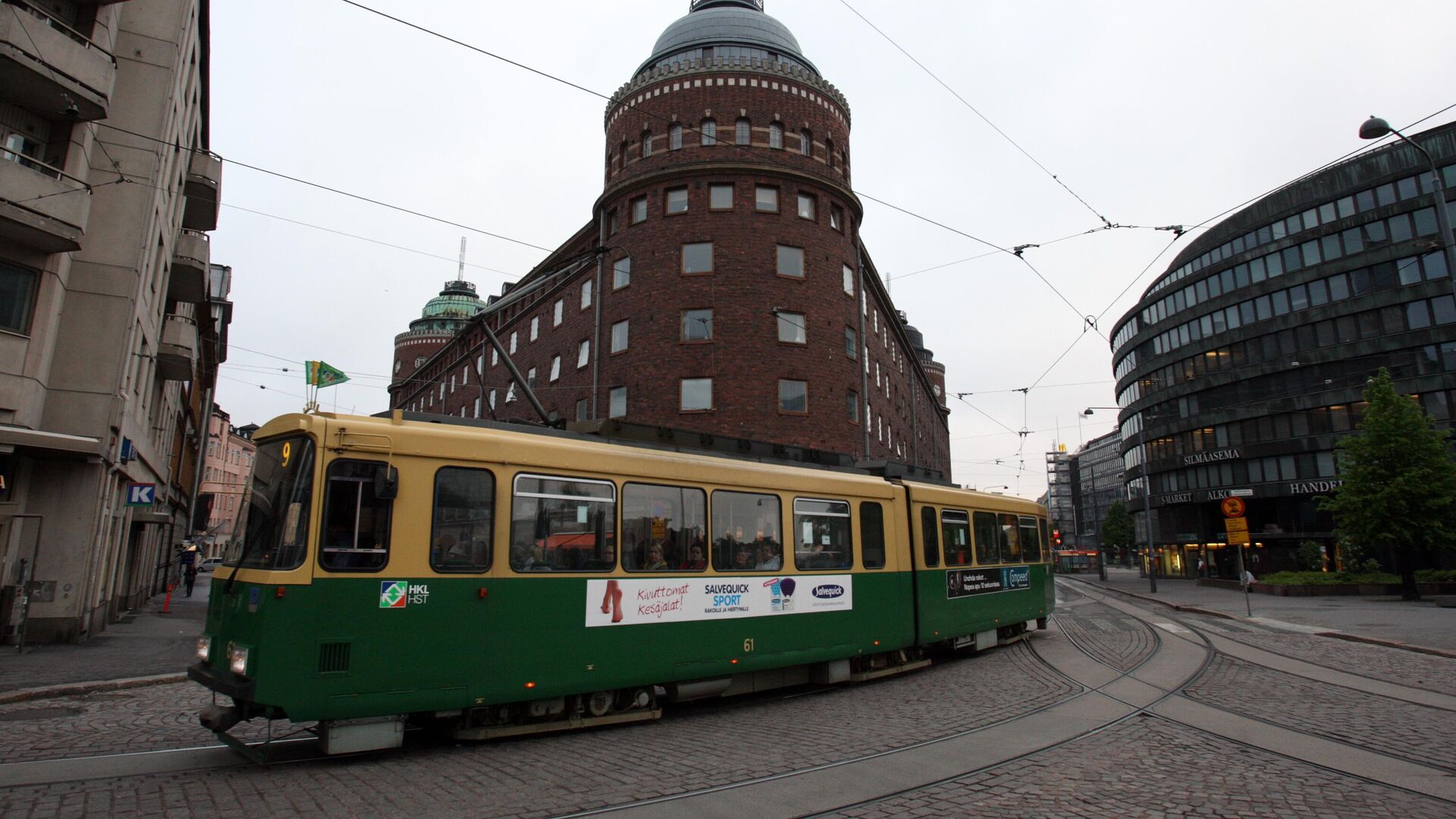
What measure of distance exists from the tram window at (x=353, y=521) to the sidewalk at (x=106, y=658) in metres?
6.17

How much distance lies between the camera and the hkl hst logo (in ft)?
22.7

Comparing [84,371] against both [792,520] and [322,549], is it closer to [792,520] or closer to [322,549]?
[322,549]

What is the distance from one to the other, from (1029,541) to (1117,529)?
354 ft

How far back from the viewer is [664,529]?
8984 mm

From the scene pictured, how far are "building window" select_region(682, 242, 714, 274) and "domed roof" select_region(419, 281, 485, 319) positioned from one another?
4737 centimetres

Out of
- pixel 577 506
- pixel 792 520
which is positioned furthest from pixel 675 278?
pixel 577 506

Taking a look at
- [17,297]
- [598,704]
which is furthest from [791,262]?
[598,704]

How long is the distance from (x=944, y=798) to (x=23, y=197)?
17.4 meters

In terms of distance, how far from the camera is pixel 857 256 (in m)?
31.5

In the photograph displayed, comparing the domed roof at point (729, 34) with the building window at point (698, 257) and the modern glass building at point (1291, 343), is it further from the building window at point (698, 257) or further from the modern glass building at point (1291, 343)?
the modern glass building at point (1291, 343)

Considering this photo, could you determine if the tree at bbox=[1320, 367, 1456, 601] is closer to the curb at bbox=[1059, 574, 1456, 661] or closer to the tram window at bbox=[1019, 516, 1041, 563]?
the curb at bbox=[1059, 574, 1456, 661]

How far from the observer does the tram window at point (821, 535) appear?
34.7 ft

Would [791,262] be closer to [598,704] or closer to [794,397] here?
[794,397]

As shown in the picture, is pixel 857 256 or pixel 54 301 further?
pixel 857 256
